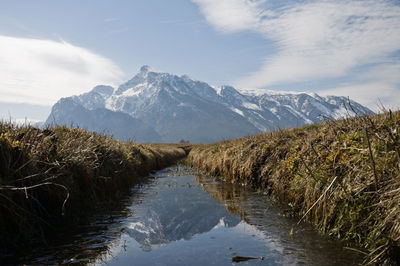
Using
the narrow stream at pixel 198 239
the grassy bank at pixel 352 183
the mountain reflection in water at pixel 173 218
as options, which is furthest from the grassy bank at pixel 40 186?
the grassy bank at pixel 352 183

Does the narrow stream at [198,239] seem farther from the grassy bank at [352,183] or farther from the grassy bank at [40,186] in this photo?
the grassy bank at [40,186]

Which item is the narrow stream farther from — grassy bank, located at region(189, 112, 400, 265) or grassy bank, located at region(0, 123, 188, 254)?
grassy bank, located at region(0, 123, 188, 254)

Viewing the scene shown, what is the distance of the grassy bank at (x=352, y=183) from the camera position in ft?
15.2

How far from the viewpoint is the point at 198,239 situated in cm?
665

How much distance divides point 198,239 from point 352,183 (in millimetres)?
3412

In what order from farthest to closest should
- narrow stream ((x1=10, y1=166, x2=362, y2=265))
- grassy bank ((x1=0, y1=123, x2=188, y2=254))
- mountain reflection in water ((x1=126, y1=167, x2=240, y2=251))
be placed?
1. mountain reflection in water ((x1=126, y1=167, x2=240, y2=251))
2. grassy bank ((x1=0, y1=123, x2=188, y2=254))
3. narrow stream ((x1=10, y1=166, x2=362, y2=265))

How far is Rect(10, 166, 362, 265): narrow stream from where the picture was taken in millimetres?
5203

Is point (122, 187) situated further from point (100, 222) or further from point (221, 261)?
point (221, 261)

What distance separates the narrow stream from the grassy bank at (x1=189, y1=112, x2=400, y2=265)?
1.41 ft

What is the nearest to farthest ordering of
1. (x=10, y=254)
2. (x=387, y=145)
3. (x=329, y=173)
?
1. (x=10, y=254)
2. (x=387, y=145)
3. (x=329, y=173)

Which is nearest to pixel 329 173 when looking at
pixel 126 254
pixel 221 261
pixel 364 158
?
pixel 364 158

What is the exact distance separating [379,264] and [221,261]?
2.40 meters

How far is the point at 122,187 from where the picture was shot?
40.8 ft

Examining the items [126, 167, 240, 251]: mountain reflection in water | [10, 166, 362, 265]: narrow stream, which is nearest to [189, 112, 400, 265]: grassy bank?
[10, 166, 362, 265]: narrow stream
